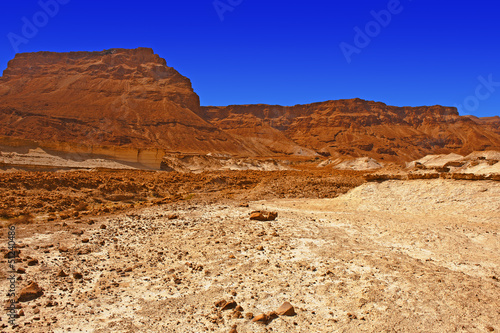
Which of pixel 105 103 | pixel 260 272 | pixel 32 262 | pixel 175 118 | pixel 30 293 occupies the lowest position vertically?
pixel 30 293

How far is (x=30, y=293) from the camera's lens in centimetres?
539

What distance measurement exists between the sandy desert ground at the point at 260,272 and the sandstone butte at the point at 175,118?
43072mm

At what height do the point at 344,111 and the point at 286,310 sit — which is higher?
the point at 344,111

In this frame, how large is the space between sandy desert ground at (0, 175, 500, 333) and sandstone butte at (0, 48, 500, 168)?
1696 inches

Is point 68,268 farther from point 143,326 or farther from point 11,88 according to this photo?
point 11,88

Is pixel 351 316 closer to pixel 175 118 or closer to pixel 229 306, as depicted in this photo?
pixel 229 306

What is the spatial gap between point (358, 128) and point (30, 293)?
112124 millimetres

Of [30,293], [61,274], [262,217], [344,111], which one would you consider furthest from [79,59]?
[30,293]

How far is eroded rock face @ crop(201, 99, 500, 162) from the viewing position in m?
98.8

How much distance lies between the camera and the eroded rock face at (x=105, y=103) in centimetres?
6562

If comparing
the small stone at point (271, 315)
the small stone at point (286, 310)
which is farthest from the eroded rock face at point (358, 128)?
the small stone at point (271, 315)

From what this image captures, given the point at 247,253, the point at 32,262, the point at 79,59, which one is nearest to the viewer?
the point at 32,262

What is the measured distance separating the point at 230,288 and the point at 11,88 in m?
99.3

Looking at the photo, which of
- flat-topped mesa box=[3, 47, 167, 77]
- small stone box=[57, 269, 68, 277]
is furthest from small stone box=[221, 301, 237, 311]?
flat-topped mesa box=[3, 47, 167, 77]
